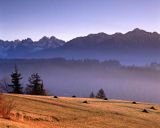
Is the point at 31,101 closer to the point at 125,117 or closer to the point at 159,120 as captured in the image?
the point at 125,117

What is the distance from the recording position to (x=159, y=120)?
37625 mm

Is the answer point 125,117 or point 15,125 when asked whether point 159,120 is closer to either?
point 125,117

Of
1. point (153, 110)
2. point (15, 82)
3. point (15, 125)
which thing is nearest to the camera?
point (15, 125)

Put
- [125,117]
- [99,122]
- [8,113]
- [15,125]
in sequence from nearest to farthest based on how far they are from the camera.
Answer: [15,125], [8,113], [99,122], [125,117]

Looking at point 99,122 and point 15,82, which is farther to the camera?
point 15,82

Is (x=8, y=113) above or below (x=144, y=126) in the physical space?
above

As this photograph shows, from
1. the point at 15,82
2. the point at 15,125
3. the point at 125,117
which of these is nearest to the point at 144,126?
the point at 125,117

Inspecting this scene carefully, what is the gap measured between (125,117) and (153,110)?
9752 millimetres

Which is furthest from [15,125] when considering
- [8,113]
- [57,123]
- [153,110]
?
[153,110]

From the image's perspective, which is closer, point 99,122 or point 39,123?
point 39,123

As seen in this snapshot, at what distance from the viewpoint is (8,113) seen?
26500 millimetres

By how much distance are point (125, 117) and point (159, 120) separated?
3867 millimetres

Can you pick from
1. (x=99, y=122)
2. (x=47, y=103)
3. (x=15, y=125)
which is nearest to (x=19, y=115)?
(x=15, y=125)

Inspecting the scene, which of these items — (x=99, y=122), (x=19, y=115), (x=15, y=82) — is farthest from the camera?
(x=15, y=82)
